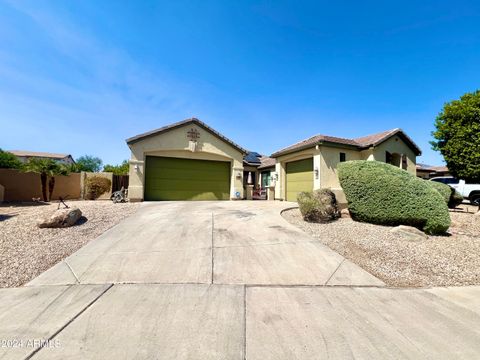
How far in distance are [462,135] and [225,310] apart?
14023 mm

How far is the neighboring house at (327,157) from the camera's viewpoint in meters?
12.0

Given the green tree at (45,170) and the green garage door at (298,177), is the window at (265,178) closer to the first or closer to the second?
the green garage door at (298,177)

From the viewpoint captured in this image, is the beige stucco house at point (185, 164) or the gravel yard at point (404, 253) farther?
the beige stucco house at point (185, 164)

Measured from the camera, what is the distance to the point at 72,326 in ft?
7.88

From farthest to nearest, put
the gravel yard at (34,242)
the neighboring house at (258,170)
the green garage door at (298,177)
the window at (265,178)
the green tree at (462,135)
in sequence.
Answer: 1. the neighboring house at (258,170)
2. the window at (265,178)
3. the green garage door at (298,177)
4. the green tree at (462,135)
5. the gravel yard at (34,242)

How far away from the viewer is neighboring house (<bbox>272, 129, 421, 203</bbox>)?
12.0 m

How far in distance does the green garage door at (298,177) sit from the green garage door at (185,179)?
4.26m

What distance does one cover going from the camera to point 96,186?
13.0m

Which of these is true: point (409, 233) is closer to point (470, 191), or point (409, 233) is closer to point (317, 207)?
point (317, 207)

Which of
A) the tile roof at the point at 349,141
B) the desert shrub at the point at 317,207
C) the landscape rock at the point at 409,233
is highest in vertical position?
the tile roof at the point at 349,141

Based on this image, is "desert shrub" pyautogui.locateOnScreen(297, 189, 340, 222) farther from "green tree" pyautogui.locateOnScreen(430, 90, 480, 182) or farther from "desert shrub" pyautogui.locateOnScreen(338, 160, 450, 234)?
"green tree" pyautogui.locateOnScreen(430, 90, 480, 182)

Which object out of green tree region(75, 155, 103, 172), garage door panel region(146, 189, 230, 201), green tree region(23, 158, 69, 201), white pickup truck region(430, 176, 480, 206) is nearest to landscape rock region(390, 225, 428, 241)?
garage door panel region(146, 189, 230, 201)

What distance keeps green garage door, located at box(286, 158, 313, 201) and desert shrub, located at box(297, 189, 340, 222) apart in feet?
16.7

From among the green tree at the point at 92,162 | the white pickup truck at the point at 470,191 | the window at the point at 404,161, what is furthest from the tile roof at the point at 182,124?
the green tree at the point at 92,162
